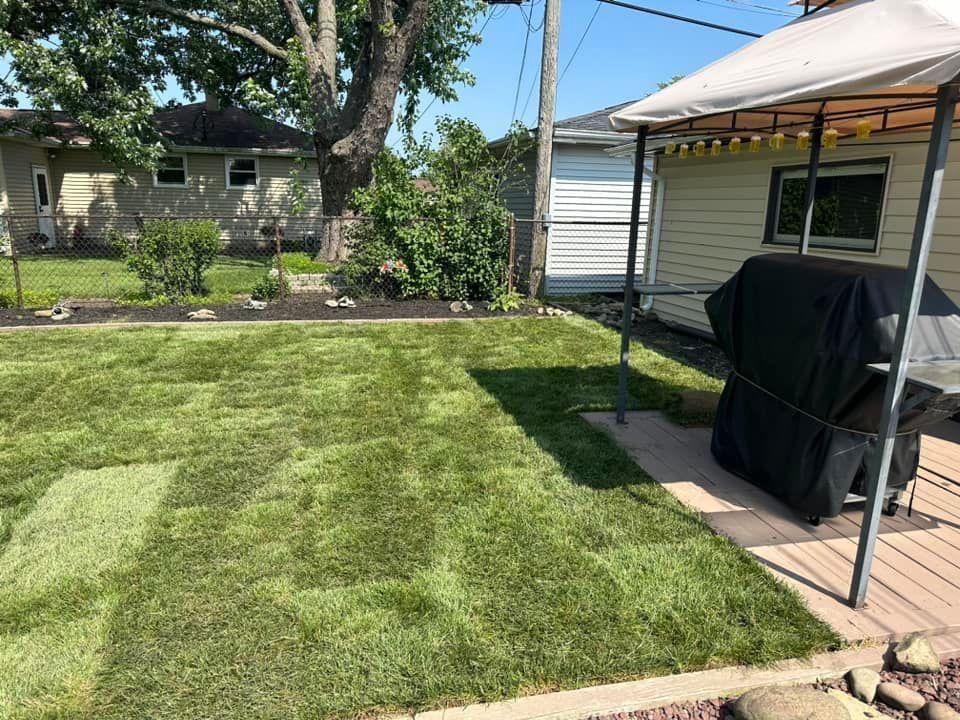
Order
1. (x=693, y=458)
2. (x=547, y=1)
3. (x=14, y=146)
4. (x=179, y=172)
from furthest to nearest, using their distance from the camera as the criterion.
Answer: (x=179, y=172)
(x=14, y=146)
(x=547, y=1)
(x=693, y=458)

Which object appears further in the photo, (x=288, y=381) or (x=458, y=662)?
(x=288, y=381)

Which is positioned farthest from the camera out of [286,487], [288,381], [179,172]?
[179,172]

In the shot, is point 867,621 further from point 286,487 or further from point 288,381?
point 288,381

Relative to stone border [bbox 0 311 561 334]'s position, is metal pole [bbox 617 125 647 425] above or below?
above

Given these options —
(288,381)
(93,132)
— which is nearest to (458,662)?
(288,381)

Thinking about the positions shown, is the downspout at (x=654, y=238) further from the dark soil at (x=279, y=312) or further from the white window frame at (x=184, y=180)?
the white window frame at (x=184, y=180)

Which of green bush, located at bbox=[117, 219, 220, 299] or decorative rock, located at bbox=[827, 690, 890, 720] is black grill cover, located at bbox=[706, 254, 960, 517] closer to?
decorative rock, located at bbox=[827, 690, 890, 720]

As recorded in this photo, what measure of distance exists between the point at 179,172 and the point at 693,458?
18967mm

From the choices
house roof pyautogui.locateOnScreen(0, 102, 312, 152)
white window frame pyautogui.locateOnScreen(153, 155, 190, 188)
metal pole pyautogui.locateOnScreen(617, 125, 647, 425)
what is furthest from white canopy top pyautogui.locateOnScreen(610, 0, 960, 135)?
white window frame pyautogui.locateOnScreen(153, 155, 190, 188)

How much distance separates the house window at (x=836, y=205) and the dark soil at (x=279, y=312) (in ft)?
12.2

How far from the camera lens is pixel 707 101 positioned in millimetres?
3074

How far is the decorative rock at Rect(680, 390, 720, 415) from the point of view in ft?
16.3

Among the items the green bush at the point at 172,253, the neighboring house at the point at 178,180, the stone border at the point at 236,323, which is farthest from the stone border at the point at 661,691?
the neighboring house at the point at 178,180

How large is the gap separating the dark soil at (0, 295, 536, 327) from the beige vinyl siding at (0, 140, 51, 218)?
33.1ft
